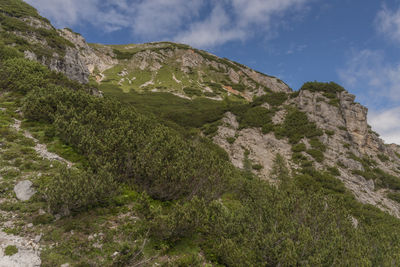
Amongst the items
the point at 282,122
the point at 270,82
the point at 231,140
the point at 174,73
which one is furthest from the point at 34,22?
the point at 270,82

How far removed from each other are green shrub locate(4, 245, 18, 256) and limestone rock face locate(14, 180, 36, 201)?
2.88 metres

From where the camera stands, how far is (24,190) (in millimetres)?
8664

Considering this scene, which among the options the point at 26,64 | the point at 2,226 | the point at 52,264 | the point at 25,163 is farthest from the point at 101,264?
the point at 26,64

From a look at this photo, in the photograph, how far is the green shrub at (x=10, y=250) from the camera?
5969 mm

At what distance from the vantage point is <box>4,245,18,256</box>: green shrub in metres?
5.97

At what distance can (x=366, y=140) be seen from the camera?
116 feet

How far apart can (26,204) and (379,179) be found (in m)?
39.7

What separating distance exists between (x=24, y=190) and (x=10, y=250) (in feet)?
11.3

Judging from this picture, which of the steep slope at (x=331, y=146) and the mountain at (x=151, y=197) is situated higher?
the steep slope at (x=331, y=146)

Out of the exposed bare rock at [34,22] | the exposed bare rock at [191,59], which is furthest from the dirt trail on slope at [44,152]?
the exposed bare rock at [191,59]

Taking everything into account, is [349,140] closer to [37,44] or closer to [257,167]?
[257,167]

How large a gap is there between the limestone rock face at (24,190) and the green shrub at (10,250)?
2.88m

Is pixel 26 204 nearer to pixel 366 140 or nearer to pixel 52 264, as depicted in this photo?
pixel 52 264

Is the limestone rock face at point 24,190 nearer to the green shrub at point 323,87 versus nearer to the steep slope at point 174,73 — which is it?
the green shrub at point 323,87
